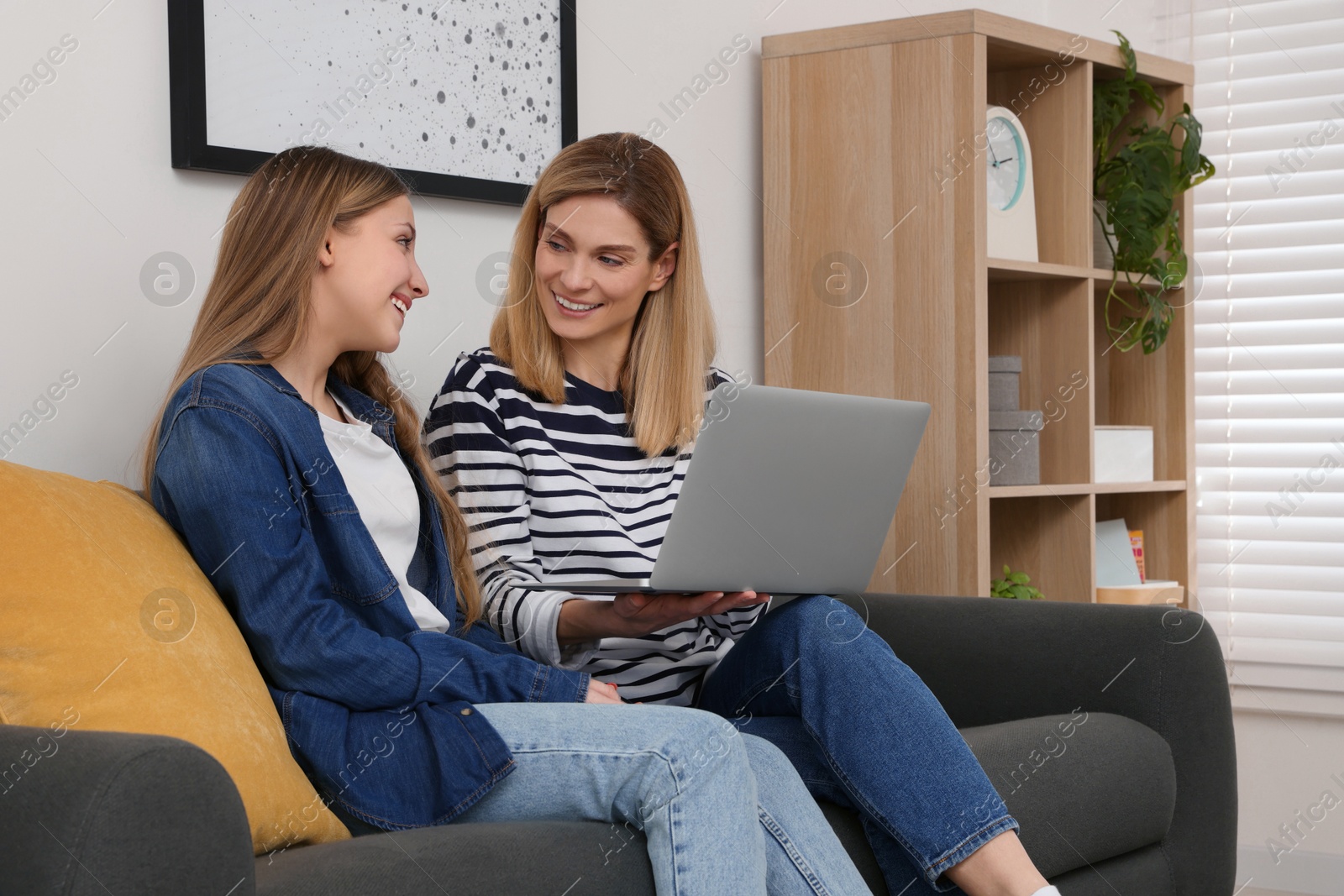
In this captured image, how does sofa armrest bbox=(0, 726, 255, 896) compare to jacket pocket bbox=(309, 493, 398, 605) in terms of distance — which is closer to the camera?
sofa armrest bbox=(0, 726, 255, 896)

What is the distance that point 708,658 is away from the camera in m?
1.73

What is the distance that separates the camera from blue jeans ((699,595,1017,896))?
1.37m

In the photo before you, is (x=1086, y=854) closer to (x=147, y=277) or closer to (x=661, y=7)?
(x=147, y=277)

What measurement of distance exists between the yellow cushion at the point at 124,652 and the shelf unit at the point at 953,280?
1374 mm

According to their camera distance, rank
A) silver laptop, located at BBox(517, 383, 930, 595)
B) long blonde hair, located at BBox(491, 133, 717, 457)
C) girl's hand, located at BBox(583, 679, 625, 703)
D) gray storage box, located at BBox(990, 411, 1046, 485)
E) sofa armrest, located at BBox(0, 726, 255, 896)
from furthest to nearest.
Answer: gray storage box, located at BBox(990, 411, 1046, 485) → long blonde hair, located at BBox(491, 133, 717, 457) → girl's hand, located at BBox(583, 679, 625, 703) → silver laptop, located at BBox(517, 383, 930, 595) → sofa armrest, located at BBox(0, 726, 255, 896)

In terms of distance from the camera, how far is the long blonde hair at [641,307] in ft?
5.78

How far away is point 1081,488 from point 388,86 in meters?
1.46

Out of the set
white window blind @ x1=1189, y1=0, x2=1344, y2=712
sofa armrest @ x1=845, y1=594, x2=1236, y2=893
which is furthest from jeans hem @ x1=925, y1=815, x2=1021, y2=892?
white window blind @ x1=1189, y1=0, x2=1344, y2=712

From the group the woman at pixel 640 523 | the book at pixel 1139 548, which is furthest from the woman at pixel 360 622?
Result: the book at pixel 1139 548

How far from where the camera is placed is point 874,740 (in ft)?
4.64

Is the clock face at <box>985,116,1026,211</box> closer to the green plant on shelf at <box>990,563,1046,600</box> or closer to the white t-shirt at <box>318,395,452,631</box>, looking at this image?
the green plant on shelf at <box>990,563,1046,600</box>

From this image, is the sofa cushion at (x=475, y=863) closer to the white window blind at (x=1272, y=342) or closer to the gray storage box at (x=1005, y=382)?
the gray storage box at (x=1005, y=382)

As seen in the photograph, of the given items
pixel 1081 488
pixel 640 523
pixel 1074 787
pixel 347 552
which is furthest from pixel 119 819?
pixel 1081 488

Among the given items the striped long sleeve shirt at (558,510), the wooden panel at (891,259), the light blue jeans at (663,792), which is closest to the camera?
the light blue jeans at (663,792)
